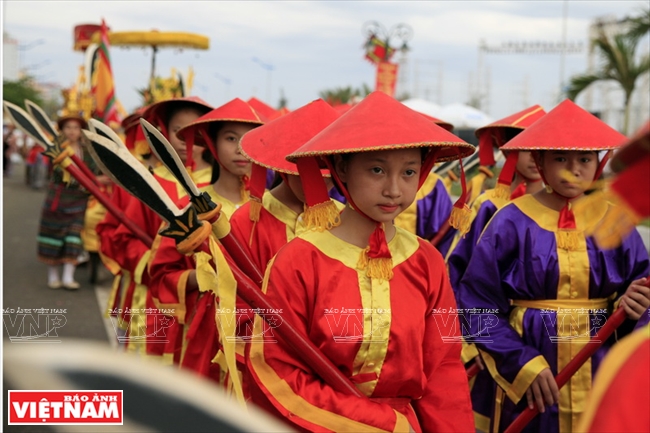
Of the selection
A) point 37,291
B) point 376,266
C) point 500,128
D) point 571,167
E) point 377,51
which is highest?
point 377,51

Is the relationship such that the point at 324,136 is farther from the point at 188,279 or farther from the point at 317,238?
the point at 188,279

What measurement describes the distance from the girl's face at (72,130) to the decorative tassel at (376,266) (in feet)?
23.1

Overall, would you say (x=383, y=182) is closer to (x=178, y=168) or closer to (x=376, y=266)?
(x=376, y=266)

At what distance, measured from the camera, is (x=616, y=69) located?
13430mm

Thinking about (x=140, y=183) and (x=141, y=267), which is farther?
(x=141, y=267)

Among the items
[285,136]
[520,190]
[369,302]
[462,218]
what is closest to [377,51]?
[520,190]

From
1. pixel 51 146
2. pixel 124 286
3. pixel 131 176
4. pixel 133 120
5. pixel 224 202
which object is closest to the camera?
pixel 131 176

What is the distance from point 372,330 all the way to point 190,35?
9.31 metres

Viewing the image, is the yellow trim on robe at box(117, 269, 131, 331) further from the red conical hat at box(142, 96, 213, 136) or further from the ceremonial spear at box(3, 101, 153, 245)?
the ceremonial spear at box(3, 101, 153, 245)

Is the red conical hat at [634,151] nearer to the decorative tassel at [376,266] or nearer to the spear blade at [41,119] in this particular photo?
the decorative tassel at [376,266]

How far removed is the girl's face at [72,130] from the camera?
899 cm

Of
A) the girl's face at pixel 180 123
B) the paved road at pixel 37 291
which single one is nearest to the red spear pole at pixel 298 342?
the paved road at pixel 37 291

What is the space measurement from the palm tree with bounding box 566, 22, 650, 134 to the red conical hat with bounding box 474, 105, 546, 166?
8128 mm

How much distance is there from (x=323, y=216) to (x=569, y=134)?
4.47 ft
